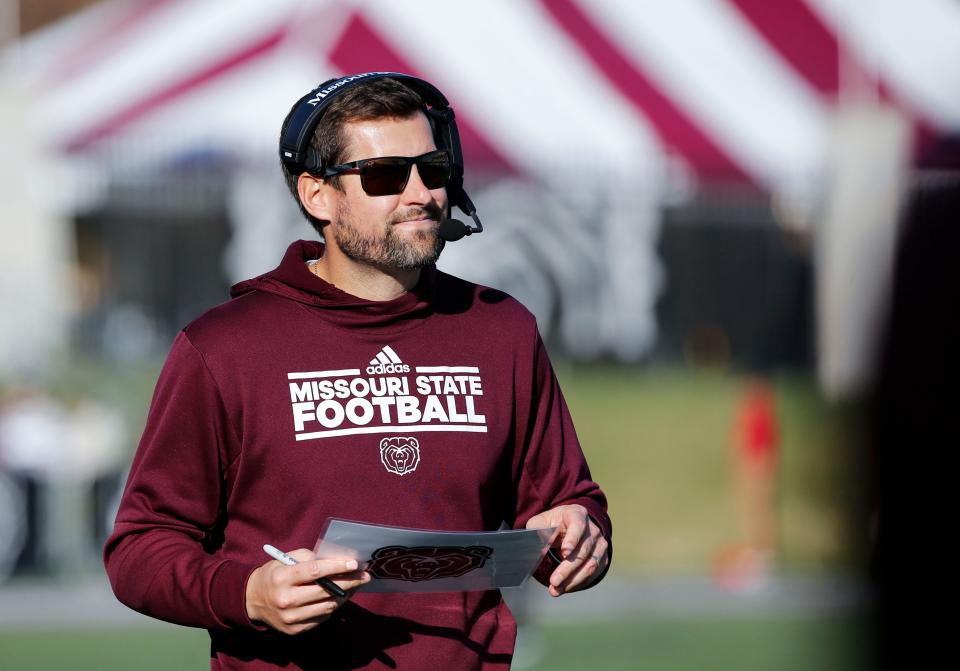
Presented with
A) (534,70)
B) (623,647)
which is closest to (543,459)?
(623,647)

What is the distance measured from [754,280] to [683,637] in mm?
7482

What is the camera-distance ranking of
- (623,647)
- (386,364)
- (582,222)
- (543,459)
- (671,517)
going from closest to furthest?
(386,364)
(543,459)
(623,647)
(671,517)
(582,222)

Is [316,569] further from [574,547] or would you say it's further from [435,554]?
[574,547]

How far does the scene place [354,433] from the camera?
281 cm

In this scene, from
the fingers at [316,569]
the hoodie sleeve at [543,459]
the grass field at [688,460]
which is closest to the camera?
the fingers at [316,569]

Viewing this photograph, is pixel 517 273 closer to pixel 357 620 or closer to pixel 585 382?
pixel 585 382

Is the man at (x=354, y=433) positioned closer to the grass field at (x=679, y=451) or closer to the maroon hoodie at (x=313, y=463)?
the maroon hoodie at (x=313, y=463)

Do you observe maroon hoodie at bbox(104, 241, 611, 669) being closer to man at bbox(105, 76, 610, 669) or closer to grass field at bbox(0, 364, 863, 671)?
man at bbox(105, 76, 610, 669)

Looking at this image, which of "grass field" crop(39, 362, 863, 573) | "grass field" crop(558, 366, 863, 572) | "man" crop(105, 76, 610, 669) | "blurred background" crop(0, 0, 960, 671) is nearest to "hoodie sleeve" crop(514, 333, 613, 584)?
"man" crop(105, 76, 610, 669)

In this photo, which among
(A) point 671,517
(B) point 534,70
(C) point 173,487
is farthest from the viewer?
(B) point 534,70

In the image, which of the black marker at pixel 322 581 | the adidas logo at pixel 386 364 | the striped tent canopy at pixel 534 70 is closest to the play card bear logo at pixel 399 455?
the adidas logo at pixel 386 364

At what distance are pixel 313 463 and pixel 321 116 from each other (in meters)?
0.65

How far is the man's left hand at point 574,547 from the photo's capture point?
2787 millimetres

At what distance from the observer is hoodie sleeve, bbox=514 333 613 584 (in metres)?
3.00
